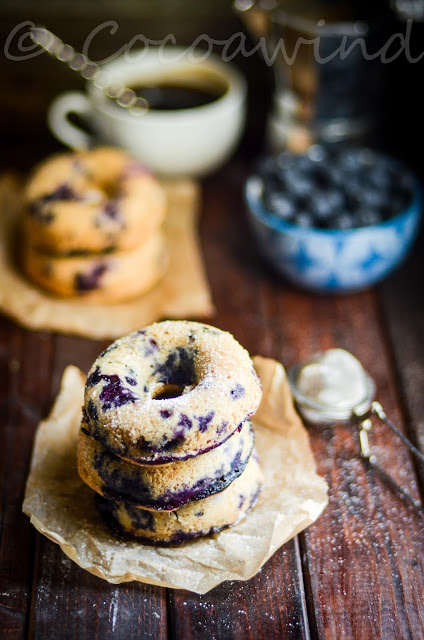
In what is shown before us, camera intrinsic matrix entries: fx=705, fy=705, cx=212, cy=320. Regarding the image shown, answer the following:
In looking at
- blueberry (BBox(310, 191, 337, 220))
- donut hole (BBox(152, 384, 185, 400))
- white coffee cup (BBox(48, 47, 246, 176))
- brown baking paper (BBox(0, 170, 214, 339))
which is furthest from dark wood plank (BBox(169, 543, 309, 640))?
white coffee cup (BBox(48, 47, 246, 176))

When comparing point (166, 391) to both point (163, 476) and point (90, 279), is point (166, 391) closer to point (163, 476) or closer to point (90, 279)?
point (163, 476)

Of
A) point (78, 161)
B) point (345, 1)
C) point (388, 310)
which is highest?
point (345, 1)

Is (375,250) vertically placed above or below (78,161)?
below

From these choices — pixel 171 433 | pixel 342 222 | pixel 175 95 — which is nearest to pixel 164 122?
pixel 175 95

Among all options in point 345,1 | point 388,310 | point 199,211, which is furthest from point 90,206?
point 345,1

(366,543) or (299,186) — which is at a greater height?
(299,186)

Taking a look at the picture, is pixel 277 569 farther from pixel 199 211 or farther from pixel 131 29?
pixel 131 29

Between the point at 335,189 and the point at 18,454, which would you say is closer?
the point at 18,454
